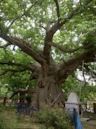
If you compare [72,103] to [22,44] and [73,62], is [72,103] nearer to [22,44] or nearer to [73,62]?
[73,62]

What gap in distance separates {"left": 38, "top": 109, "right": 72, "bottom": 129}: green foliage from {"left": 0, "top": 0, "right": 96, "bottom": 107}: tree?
4.05m

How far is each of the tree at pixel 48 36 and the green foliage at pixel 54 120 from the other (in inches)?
160

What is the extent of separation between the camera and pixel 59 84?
1781 centimetres

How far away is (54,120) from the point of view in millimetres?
10891

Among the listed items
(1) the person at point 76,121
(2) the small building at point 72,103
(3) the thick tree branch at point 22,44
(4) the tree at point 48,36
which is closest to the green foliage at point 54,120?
(1) the person at point 76,121

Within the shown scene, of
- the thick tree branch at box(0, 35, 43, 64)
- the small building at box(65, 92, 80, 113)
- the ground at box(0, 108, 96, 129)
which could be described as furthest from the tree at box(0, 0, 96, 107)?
the ground at box(0, 108, 96, 129)

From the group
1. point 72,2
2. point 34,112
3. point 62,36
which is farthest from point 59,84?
point 72,2

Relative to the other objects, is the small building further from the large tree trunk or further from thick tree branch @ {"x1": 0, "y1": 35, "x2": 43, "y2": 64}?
thick tree branch @ {"x1": 0, "y1": 35, "x2": 43, "y2": 64}

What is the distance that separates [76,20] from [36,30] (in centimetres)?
349

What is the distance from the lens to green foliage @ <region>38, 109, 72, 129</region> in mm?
10750

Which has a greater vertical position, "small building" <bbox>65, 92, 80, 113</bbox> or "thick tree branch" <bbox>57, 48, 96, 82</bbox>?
"thick tree branch" <bbox>57, 48, 96, 82</bbox>

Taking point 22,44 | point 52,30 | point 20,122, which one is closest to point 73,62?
point 52,30

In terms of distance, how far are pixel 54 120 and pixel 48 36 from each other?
225 inches

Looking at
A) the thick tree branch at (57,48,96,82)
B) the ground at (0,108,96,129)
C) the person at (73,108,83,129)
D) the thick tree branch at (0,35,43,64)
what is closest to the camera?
the ground at (0,108,96,129)
